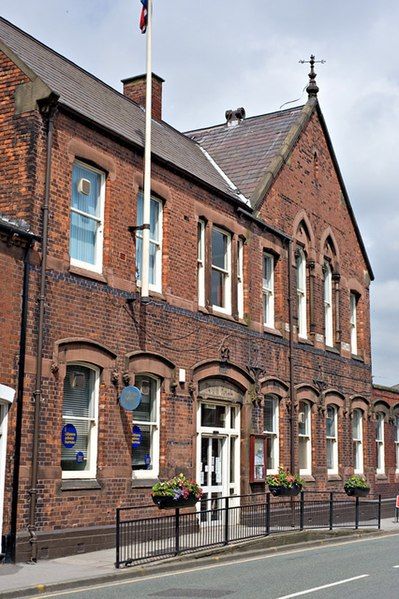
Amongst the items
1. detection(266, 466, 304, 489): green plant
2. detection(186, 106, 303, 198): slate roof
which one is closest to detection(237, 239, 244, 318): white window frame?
detection(186, 106, 303, 198): slate roof

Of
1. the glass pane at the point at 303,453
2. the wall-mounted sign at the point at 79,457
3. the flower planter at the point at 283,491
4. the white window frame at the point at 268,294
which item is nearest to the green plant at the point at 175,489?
the wall-mounted sign at the point at 79,457

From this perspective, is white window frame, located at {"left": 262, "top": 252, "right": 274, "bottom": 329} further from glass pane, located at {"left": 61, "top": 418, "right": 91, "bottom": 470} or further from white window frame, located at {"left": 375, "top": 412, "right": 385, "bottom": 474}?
white window frame, located at {"left": 375, "top": 412, "right": 385, "bottom": 474}

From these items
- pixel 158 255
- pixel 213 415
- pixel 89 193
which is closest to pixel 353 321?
pixel 213 415

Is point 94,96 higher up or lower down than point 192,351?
higher up

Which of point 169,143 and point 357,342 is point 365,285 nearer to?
point 357,342

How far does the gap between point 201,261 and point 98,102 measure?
14.7 feet

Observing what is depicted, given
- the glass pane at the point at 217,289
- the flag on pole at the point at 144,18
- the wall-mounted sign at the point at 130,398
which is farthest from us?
the glass pane at the point at 217,289

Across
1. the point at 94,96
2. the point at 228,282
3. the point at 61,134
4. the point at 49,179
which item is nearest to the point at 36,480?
the point at 49,179

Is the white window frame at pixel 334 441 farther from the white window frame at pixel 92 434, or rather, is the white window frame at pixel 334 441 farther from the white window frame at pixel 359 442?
the white window frame at pixel 92 434

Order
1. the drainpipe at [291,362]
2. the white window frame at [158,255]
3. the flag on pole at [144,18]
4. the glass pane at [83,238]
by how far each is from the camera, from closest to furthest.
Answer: the glass pane at [83,238] < the white window frame at [158,255] < the flag on pole at [144,18] < the drainpipe at [291,362]

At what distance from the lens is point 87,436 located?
15906mm

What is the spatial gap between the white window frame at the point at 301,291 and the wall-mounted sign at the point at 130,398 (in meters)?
9.44

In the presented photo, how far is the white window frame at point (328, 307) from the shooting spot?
26.8 m

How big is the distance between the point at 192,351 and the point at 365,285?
1272 centimetres
